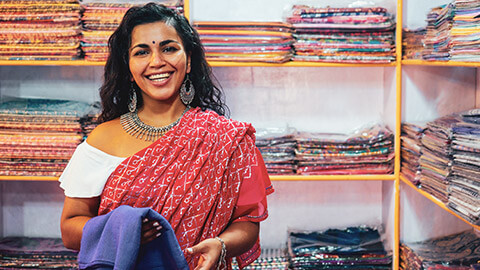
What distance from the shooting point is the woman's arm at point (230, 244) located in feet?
4.65

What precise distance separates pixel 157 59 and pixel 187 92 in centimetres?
16

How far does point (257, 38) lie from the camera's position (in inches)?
98.8

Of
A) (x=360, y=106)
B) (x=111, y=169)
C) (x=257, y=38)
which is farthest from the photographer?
Answer: (x=360, y=106)

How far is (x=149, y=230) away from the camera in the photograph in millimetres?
1394

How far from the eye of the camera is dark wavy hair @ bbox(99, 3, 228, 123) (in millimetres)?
1640

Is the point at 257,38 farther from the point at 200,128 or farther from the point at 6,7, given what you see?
the point at 6,7

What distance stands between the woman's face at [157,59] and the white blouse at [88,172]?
23cm

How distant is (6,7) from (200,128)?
4.76 feet

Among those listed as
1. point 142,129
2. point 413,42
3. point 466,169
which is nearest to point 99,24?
point 142,129

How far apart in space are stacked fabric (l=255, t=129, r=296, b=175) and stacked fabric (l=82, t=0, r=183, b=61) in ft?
2.39

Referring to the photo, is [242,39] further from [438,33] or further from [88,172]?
[88,172]

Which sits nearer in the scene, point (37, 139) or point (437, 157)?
point (437, 157)

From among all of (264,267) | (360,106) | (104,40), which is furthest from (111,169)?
(360,106)

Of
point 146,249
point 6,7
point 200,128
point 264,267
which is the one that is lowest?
point 264,267
